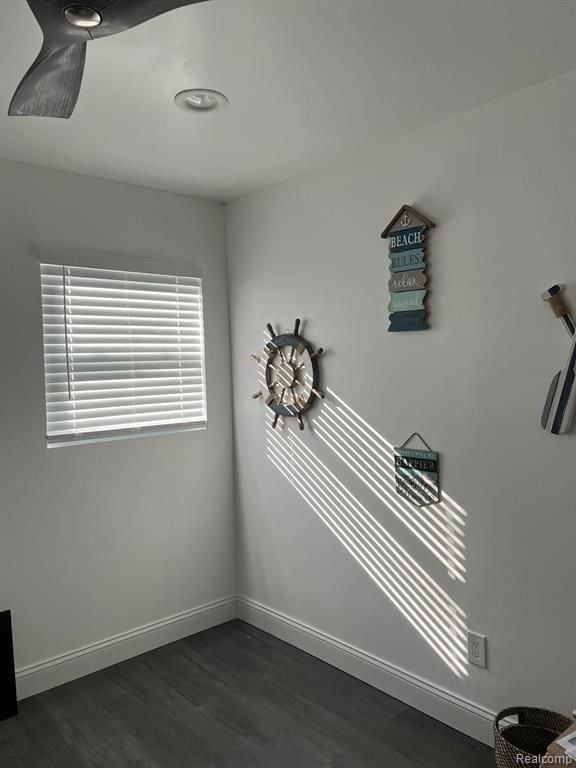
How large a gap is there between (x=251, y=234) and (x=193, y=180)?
44 centimetres

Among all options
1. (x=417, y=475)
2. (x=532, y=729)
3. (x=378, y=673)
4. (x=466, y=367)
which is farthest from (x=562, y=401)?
(x=378, y=673)

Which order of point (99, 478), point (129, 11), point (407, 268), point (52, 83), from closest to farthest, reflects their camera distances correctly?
point (129, 11), point (52, 83), point (407, 268), point (99, 478)

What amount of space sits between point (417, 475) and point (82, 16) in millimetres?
1964

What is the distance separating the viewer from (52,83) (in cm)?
143

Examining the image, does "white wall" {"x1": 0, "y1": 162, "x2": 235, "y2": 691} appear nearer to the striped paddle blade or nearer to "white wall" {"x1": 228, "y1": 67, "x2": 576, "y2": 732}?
"white wall" {"x1": 228, "y1": 67, "x2": 576, "y2": 732}

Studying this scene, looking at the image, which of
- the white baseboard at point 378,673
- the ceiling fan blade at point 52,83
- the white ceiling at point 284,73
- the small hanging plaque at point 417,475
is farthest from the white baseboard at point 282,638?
the ceiling fan blade at point 52,83

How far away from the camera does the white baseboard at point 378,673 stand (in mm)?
2369

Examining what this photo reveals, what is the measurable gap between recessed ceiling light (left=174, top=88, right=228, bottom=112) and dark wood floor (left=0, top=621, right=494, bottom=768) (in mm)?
2380

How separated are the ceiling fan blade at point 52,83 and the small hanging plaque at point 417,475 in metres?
1.75

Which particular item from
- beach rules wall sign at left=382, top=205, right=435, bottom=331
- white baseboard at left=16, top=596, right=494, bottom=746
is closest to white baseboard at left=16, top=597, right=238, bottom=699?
white baseboard at left=16, top=596, right=494, bottom=746

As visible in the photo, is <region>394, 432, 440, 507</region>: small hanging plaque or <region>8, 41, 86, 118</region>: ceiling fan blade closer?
<region>8, 41, 86, 118</region>: ceiling fan blade

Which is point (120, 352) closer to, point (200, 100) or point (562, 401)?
point (200, 100)

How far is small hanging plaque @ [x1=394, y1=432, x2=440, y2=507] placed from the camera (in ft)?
8.11

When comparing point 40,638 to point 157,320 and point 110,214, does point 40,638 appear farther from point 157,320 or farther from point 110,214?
point 110,214
